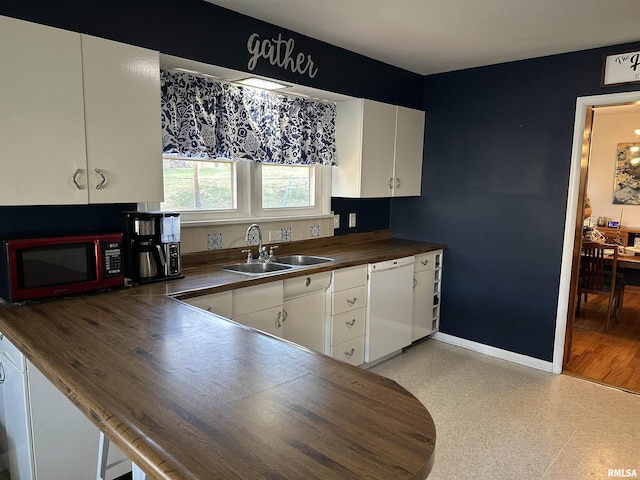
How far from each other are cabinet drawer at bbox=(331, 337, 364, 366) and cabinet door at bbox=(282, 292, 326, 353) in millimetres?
138

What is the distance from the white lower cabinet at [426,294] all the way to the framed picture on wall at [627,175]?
13.9ft

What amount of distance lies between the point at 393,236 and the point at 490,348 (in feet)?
4.48

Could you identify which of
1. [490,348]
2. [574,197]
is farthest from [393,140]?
[490,348]

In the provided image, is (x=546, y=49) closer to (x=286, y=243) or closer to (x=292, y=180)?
(x=292, y=180)

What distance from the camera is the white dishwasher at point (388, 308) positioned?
3339 mm

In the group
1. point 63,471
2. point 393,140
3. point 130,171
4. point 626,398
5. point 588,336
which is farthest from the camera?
point 588,336

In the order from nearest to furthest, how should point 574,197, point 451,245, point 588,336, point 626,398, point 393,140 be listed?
point 626,398 → point 574,197 → point 393,140 → point 451,245 → point 588,336

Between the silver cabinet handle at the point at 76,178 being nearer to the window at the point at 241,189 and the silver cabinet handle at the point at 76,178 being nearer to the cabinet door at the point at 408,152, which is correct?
the window at the point at 241,189

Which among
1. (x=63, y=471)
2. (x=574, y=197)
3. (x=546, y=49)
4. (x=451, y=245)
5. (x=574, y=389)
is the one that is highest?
(x=546, y=49)

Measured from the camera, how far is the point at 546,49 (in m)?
3.26

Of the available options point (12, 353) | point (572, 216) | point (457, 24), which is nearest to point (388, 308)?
point (572, 216)

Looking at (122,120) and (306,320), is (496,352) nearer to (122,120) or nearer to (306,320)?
(306,320)

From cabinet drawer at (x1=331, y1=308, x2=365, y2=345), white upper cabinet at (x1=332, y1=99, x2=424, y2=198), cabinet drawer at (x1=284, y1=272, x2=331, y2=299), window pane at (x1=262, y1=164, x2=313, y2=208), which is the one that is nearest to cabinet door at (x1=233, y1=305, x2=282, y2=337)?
cabinet drawer at (x1=284, y1=272, x2=331, y2=299)

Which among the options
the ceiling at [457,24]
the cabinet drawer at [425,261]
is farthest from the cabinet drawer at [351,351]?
the ceiling at [457,24]
